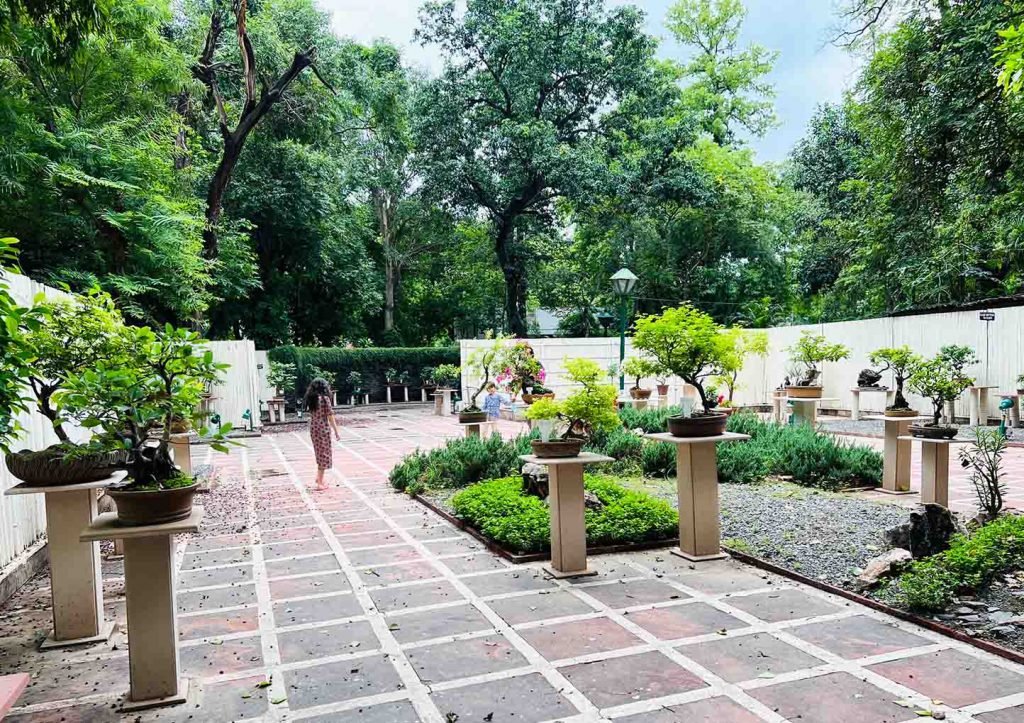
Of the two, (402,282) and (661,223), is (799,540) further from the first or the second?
(402,282)

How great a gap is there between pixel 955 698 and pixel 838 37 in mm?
11646

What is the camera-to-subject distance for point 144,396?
3289 mm

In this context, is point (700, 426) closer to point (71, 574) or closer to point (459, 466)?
point (459, 466)

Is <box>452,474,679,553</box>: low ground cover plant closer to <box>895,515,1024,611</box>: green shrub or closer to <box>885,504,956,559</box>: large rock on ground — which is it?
<box>885,504,956,559</box>: large rock on ground

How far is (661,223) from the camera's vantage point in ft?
75.1

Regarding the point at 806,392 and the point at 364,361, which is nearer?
the point at 806,392

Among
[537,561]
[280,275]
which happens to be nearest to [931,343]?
[537,561]

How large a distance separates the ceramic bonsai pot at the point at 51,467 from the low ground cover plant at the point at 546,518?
109 inches

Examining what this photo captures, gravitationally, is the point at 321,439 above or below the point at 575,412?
below

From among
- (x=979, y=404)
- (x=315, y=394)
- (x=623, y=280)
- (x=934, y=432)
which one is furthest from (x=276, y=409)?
(x=934, y=432)

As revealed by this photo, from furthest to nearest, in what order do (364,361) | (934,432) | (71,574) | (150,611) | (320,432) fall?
(364,361)
(320,432)
(934,432)
(71,574)
(150,611)

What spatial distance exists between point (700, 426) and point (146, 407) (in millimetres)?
3464

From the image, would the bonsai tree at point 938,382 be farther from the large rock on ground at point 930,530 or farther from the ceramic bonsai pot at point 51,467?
the ceramic bonsai pot at point 51,467

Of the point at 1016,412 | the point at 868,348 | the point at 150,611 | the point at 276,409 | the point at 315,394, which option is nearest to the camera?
the point at 150,611
